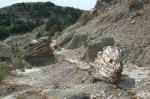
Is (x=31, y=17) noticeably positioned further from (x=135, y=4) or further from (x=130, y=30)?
(x=130, y=30)

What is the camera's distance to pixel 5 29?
1860 inches

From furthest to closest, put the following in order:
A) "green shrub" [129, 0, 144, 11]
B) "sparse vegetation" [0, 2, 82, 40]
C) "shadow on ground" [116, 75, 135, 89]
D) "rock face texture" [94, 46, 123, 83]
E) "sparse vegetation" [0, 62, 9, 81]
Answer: "sparse vegetation" [0, 2, 82, 40] → "green shrub" [129, 0, 144, 11] → "sparse vegetation" [0, 62, 9, 81] → "rock face texture" [94, 46, 123, 83] → "shadow on ground" [116, 75, 135, 89]

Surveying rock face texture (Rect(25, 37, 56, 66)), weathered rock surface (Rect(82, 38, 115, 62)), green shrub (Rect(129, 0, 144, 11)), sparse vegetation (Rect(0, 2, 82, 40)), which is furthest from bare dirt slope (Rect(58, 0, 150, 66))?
sparse vegetation (Rect(0, 2, 82, 40))

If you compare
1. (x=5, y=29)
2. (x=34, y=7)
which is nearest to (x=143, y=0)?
(x=5, y=29)

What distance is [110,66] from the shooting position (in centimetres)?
650

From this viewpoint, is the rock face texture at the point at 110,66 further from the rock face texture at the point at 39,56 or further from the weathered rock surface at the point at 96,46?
the rock face texture at the point at 39,56

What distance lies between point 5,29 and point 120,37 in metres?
40.3

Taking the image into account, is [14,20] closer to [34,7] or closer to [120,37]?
[34,7]

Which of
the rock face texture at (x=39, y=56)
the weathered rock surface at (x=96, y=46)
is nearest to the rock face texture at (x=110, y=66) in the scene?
the weathered rock surface at (x=96, y=46)

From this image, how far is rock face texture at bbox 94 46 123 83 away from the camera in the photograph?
246 inches

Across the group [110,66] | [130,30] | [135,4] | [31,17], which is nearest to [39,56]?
[130,30]

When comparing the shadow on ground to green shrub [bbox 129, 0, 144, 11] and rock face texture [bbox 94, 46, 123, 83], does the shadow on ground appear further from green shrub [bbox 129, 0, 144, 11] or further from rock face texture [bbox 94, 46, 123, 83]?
green shrub [bbox 129, 0, 144, 11]

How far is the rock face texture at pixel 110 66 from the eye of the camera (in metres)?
6.24

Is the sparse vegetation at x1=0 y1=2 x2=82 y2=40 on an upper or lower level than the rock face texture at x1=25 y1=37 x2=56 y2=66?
upper
